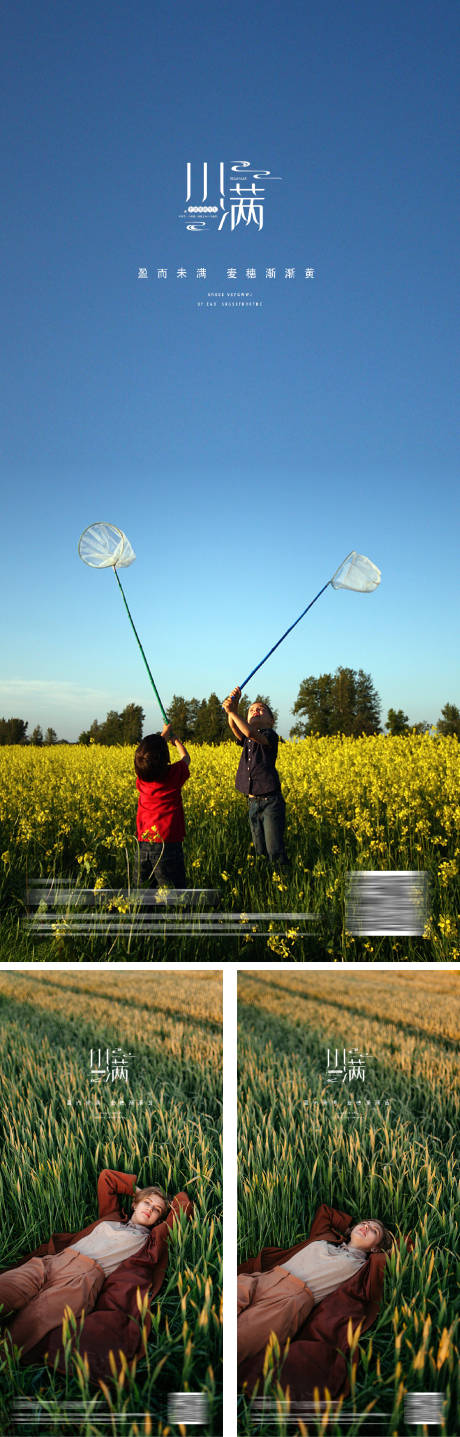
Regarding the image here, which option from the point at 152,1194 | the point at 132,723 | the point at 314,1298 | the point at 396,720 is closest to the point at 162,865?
the point at 132,723

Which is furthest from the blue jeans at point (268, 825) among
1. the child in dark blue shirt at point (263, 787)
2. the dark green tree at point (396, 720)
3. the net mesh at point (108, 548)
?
the net mesh at point (108, 548)

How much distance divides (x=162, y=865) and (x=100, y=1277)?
1117 millimetres

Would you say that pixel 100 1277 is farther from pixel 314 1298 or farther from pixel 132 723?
pixel 132 723

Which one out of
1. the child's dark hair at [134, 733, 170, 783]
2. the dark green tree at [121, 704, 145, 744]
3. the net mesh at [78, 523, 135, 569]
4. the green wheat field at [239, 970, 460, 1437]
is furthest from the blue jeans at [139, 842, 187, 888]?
the net mesh at [78, 523, 135, 569]

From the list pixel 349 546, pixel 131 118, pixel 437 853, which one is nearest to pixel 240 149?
pixel 131 118

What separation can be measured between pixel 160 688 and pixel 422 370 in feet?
Result: 4.00

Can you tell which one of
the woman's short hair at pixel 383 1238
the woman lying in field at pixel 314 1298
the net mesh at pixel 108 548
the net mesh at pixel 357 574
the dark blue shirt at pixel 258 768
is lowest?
the woman lying in field at pixel 314 1298

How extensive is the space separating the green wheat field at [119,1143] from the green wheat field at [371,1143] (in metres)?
0.10

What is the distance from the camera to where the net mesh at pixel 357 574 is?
275cm

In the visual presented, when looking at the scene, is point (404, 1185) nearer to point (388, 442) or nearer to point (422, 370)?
point (388, 442)

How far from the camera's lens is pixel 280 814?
2936mm

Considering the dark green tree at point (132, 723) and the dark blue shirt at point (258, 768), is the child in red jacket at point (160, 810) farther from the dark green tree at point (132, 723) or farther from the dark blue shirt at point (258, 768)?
the dark blue shirt at point (258, 768)

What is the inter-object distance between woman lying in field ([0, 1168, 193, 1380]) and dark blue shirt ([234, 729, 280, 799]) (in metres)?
1.16

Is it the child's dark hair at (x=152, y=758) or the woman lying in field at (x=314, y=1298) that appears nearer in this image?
the woman lying in field at (x=314, y=1298)
